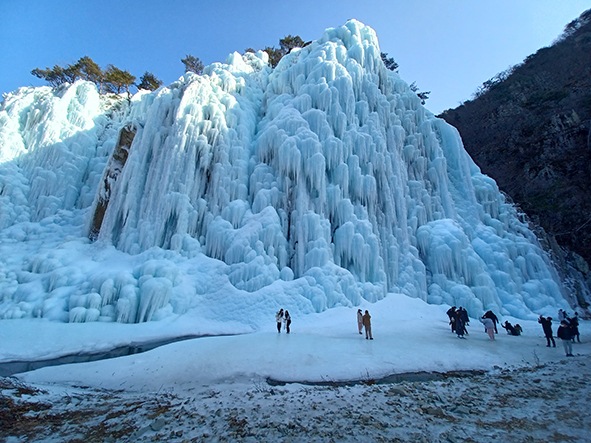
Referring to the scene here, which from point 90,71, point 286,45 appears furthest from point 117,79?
point 286,45

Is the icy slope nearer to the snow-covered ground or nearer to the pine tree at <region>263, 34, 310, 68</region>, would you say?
the snow-covered ground

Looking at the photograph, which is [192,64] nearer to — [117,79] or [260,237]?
[117,79]

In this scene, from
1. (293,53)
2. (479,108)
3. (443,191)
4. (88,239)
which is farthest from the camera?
(479,108)

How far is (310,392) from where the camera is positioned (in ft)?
16.4

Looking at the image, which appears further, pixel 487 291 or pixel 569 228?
pixel 569 228

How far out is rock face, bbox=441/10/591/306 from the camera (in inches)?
787

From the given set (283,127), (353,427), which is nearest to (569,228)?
(283,127)

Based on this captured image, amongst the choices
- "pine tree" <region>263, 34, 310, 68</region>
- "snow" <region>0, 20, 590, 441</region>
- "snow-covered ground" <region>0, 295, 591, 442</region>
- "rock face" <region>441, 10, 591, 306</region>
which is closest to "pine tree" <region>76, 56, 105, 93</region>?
"snow" <region>0, 20, 590, 441</region>

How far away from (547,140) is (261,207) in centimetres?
2607

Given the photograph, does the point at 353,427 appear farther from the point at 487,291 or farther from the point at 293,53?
the point at 293,53

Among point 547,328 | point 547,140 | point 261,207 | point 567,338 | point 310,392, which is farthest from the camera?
point 547,140

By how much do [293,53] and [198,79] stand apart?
26.1 ft

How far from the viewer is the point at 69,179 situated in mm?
18703

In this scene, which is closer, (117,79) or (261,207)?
(261,207)
